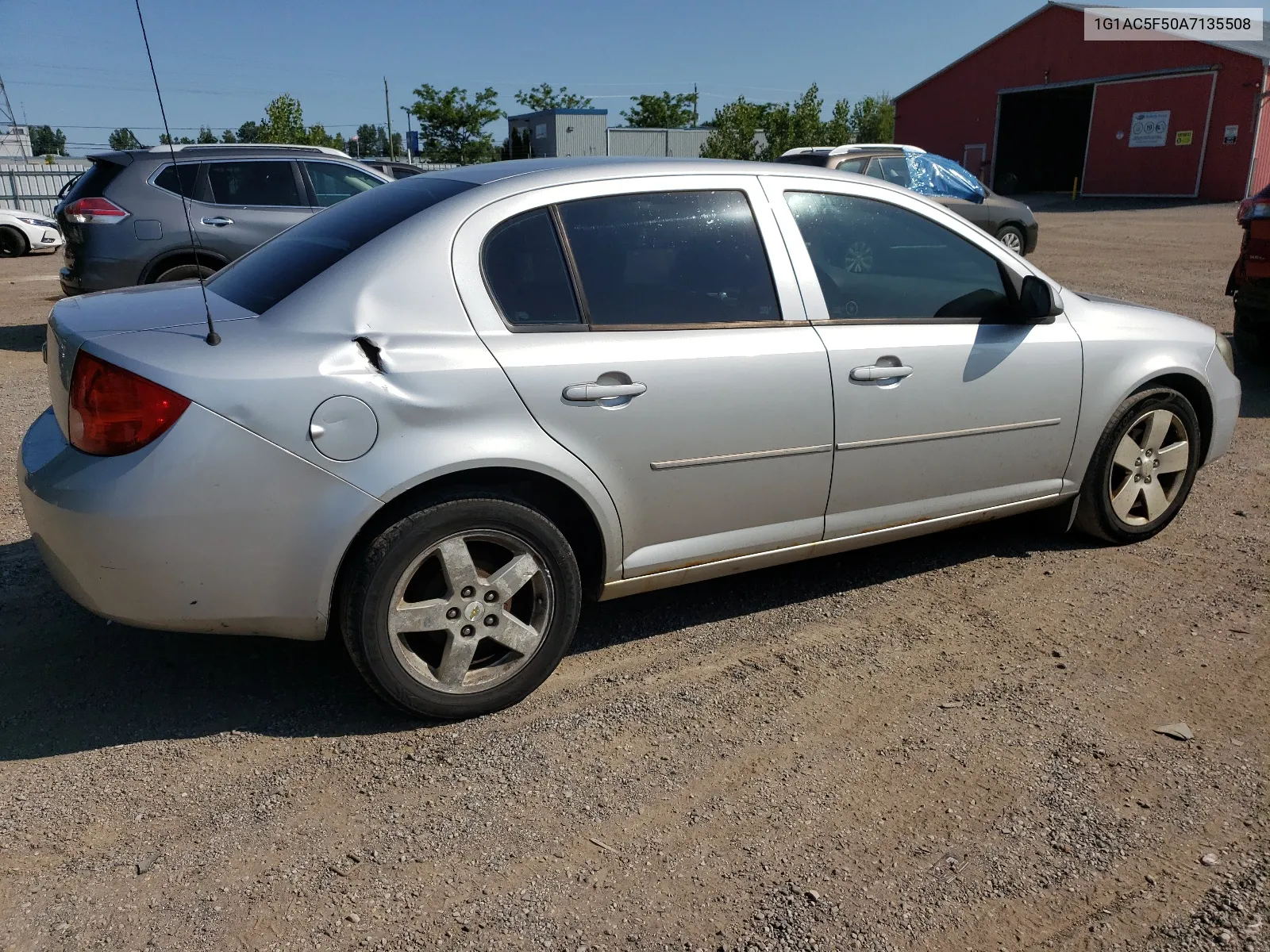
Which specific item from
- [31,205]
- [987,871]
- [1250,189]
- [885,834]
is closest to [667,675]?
[885,834]

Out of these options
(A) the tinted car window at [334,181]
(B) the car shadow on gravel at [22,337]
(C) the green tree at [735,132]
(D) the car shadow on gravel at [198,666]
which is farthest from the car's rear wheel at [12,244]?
(C) the green tree at [735,132]

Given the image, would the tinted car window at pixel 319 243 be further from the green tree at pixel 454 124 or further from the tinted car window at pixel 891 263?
the green tree at pixel 454 124

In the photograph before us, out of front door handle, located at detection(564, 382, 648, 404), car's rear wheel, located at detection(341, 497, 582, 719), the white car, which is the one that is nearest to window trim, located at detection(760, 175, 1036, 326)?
front door handle, located at detection(564, 382, 648, 404)

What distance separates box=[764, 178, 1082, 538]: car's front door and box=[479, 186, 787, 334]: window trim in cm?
12

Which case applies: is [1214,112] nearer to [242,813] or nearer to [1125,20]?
[1125,20]

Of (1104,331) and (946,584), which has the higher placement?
(1104,331)

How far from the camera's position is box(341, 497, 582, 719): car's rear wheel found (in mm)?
3062

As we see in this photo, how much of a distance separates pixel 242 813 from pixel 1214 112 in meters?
38.8

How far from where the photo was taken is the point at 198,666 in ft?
12.0

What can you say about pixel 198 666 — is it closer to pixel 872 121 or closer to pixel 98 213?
pixel 98 213

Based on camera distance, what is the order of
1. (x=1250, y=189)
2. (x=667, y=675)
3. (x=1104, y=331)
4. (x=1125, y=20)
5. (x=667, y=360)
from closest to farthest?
(x=667, y=360) < (x=667, y=675) < (x=1104, y=331) < (x=1250, y=189) < (x=1125, y=20)

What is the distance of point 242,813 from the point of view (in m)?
2.86

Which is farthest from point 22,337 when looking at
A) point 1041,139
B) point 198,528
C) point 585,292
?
point 1041,139

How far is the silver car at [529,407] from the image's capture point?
2914mm
